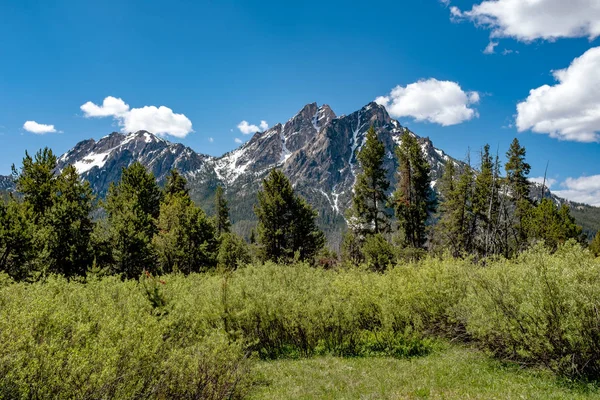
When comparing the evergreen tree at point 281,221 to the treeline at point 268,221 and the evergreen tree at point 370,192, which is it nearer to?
the treeline at point 268,221

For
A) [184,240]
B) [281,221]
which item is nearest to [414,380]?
[281,221]

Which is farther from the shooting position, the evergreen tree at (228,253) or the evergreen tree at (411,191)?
the evergreen tree at (228,253)

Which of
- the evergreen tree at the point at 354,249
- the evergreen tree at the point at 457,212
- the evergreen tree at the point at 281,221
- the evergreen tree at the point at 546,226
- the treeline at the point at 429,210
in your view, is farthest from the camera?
the evergreen tree at the point at 457,212

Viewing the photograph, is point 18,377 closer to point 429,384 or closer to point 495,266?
point 429,384

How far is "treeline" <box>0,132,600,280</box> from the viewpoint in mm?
25797

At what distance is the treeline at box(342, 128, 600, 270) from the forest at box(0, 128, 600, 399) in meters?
0.22

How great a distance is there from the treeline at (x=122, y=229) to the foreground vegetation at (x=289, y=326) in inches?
317

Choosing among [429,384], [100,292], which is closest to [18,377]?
[100,292]

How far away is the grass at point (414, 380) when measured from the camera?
9.45 meters

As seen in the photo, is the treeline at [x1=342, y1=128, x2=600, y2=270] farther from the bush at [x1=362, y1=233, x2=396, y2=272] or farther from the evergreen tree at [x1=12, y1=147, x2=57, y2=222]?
the evergreen tree at [x1=12, y1=147, x2=57, y2=222]

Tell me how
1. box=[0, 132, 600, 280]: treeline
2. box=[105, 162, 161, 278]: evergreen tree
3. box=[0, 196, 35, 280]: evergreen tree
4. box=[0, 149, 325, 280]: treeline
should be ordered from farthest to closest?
1. box=[105, 162, 161, 278]: evergreen tree
2. box=[0, 132, 600, 280]: treeline
3. box=[0, 149, 325, 280]: treeline
4. box=[0, 196, 35, 280]: evergreen tree

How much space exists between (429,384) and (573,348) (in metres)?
4.05

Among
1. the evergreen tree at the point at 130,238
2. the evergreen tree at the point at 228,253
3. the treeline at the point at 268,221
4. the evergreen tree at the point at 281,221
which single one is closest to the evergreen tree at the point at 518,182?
the treeline at the point at 268,221

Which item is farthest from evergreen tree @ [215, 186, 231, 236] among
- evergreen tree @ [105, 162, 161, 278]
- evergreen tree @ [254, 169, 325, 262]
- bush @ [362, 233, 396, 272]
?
bush @ [362, 233, 396, 272]
